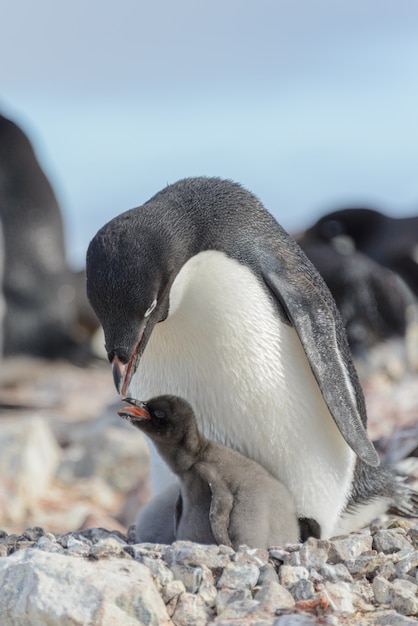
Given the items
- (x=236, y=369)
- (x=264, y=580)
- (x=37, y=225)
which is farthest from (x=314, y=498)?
(x=37, y=225)

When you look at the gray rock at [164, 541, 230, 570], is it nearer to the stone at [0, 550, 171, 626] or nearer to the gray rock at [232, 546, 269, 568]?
the gray rock at [232, 546, 269, 568]

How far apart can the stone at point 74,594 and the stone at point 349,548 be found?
28.8 inches

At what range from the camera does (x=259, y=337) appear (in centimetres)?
432

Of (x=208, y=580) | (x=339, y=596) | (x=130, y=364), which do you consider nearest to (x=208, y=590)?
(x=208, y=580)

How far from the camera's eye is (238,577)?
3506 mm

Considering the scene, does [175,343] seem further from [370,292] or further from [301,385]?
[370,292]

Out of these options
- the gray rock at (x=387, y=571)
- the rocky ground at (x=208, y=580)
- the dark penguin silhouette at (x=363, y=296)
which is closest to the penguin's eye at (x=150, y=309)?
the rocky ground at (x=208, y=580)

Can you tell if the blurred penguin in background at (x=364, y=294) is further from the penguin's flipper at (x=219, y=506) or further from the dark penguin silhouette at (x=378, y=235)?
the penguin's flipper at (x=219, y=506)

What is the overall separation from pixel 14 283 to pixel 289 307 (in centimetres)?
904

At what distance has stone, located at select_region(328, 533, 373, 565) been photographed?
3.82 metres

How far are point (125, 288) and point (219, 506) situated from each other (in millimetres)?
843

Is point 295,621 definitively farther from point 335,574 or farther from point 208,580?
point 335,574

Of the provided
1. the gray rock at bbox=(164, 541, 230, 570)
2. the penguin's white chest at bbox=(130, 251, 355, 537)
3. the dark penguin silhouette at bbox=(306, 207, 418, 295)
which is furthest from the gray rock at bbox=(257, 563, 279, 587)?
the dark penguin silhouette at bbox=(306, 207, 418, 295)

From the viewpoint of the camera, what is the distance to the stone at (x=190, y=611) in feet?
10.9
